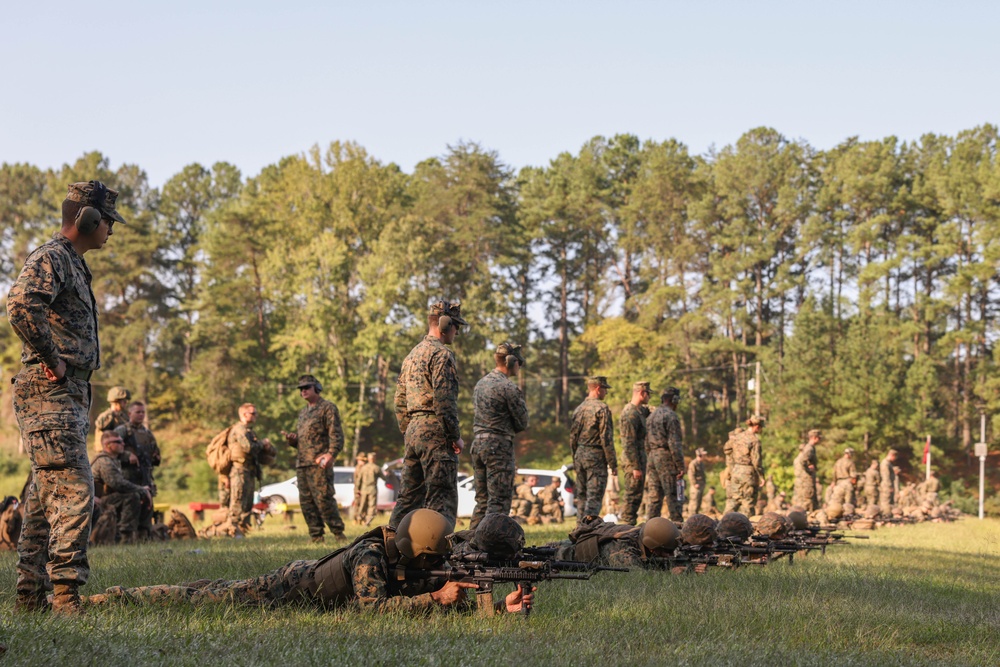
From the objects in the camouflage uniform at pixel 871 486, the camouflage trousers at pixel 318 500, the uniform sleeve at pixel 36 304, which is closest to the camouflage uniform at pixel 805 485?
the camouflage uniform at pixel 871 486

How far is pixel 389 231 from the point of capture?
2047 inches

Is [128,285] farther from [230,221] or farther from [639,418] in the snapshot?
[639,418]

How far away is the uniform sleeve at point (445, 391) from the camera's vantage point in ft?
31.9

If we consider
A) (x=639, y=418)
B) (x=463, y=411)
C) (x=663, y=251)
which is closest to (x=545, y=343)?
(x=663, y=251)

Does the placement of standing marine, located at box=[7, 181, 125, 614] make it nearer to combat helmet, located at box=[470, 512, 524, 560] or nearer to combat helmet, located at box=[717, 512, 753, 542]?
combat helmet, located at box=[470, 512, 524, 560]

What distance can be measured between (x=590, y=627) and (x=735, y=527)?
17.2 ft

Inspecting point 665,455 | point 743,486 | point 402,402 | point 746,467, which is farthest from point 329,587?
point 743,486

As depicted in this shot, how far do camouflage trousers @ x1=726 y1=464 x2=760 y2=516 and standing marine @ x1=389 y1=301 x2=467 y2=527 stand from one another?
1045 centimetres

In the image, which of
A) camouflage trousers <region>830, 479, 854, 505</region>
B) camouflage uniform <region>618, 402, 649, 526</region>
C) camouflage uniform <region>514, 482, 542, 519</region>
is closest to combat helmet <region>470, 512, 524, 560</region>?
camouflage uniform <region>618, 402, 649, 526</region>

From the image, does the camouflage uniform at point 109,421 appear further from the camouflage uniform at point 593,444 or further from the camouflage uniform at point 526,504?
the camouflage uniform at point 526,504

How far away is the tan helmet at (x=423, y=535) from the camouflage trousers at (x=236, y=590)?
0.71m

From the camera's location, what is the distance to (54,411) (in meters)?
6.45

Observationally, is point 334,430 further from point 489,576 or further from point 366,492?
point 366,492

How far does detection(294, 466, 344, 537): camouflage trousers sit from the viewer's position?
1388cm
